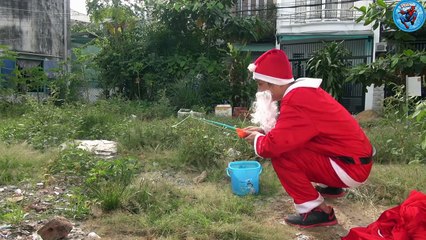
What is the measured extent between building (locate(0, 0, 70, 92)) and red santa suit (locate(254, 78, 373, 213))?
12.9 metres

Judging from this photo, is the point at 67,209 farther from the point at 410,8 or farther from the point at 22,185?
the point at 410,8

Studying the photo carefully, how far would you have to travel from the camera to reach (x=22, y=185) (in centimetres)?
375

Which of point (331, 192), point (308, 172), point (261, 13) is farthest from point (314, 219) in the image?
point (261, 13)

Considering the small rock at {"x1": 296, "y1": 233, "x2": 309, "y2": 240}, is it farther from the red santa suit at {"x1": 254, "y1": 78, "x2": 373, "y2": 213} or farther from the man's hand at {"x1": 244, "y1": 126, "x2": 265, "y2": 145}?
the man's hand at {"x1": 244, "y1": 126, "x2": 265, "y2": 145}

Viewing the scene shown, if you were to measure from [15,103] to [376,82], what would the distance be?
26.6ft

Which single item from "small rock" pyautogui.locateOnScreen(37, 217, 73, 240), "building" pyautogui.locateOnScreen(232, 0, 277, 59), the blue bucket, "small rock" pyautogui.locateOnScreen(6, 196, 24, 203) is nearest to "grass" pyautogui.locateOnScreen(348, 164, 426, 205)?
the blue bucket

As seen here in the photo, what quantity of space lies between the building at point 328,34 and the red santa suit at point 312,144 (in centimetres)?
1154

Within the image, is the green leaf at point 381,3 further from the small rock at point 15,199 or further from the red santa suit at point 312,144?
the small rock at point 15,199

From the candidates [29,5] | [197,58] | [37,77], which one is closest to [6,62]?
[37,77]

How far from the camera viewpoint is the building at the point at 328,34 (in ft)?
46.4

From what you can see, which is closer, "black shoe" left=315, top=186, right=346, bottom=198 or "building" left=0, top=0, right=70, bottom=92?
"black shoe" left=315, top=186, right=346, bottom=198

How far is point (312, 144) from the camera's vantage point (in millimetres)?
2736

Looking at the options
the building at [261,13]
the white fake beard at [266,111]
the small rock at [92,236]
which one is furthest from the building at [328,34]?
the small rock at [92,236]

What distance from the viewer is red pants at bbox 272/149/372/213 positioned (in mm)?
2727
